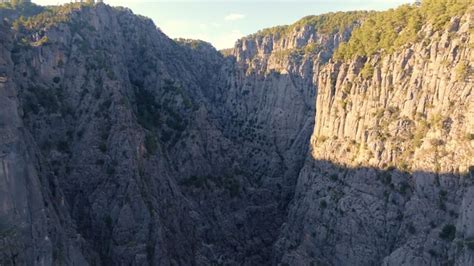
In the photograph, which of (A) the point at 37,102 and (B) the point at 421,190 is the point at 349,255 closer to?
(B) the point at 421,190

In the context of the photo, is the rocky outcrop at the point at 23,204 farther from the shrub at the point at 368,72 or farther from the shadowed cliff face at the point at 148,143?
the shrub at the point at 368,72

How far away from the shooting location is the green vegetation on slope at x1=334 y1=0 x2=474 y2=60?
214ft

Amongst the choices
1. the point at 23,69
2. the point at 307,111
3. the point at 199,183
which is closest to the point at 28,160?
the point at 23,69

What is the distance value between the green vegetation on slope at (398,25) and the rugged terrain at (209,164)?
191cm

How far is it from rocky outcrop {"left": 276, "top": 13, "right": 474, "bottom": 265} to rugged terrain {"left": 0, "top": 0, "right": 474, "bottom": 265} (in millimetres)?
204

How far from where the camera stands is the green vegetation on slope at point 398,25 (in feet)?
214

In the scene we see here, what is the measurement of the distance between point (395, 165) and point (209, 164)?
41117 mm

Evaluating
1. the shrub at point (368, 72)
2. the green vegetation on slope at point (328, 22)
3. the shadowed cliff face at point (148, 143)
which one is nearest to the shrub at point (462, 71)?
the shrub at point (368, 72)

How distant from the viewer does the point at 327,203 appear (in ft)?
239

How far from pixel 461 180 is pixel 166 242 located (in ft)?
141

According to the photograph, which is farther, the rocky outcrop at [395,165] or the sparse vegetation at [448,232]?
the rocky outcrop at [395,165]

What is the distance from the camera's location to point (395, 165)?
64.1 metres

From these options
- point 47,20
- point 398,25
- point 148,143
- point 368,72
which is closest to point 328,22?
point 398,25

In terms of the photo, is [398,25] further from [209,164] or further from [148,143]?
[148,143]
